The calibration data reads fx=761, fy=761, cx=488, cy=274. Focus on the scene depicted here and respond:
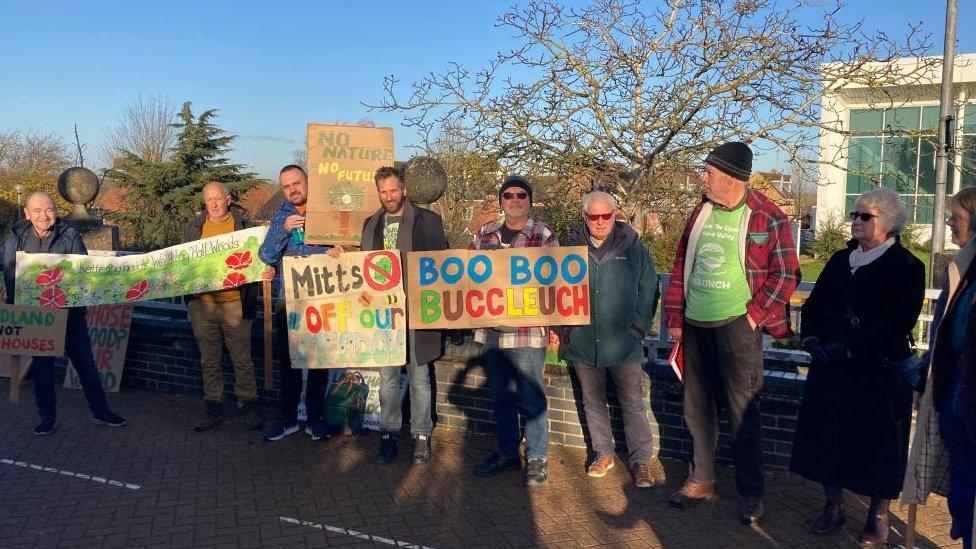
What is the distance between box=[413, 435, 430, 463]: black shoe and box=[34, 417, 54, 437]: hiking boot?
10.5 feet

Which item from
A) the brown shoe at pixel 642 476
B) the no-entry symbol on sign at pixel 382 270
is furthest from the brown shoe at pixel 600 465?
the no-entry symbol on sign at pixel 382 270

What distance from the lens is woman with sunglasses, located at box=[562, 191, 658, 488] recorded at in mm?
4973

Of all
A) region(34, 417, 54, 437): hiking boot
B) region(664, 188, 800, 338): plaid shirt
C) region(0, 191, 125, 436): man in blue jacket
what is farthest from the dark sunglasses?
region(34, 417, 54, 437): hiking boot

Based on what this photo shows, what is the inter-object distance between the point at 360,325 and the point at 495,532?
1.87 m

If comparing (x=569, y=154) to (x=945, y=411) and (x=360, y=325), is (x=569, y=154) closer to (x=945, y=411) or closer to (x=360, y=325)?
(x=360, y=325)

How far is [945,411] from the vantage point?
352 cm

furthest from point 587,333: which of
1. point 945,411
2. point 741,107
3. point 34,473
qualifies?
point 34,473

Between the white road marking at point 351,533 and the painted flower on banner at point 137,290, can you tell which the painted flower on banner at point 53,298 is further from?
the white road marking at point 351,533

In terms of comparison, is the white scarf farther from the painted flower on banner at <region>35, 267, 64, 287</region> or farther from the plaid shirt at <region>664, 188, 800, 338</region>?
the painted flower on banner at <region>35, 267, 64, 287</region>

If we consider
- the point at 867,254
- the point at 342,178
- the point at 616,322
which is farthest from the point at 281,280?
the point at 867,254

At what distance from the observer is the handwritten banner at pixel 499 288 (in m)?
5.05

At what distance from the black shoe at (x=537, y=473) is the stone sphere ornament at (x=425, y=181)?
113 inches

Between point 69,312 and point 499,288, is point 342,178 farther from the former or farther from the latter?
point 69,312

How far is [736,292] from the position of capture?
439cm
